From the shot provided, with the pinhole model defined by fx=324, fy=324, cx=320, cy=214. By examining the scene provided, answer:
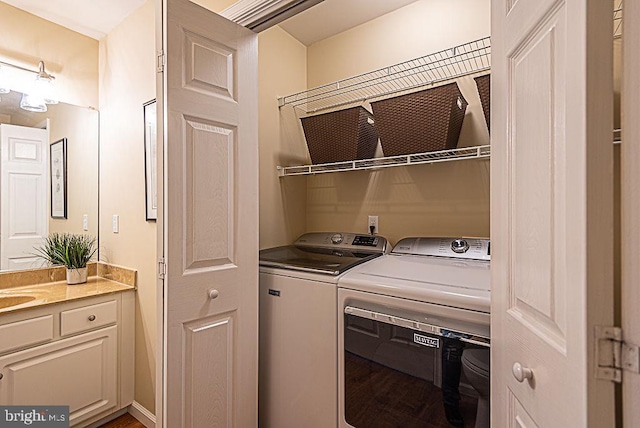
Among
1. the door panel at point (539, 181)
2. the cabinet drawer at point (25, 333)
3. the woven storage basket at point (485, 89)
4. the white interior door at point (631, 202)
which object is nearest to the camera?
the white interior door at point (631, 202)

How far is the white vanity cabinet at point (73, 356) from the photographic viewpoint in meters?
1.59

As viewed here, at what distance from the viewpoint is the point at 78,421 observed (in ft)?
5.90

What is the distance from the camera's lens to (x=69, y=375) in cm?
178

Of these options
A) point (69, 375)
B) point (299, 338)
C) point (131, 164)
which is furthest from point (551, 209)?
point (69, 375)

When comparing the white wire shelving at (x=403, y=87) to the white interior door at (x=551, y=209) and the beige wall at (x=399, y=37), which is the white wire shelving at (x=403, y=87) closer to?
the beige wall at (x=399, y=37)

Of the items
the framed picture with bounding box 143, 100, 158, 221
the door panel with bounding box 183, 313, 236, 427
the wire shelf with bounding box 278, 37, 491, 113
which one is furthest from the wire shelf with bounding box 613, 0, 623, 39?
the framed picture with bounding box 143, 100, 158, 221

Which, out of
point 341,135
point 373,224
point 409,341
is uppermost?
point 341,135

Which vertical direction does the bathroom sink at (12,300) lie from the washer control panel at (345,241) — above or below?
below

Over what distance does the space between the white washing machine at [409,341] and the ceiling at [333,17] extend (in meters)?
1.64

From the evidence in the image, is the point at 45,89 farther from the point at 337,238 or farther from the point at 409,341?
the point at 409,341

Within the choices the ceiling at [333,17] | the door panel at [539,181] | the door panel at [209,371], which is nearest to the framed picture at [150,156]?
the door panel at [209,371]

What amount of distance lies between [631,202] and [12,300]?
2.61 metres

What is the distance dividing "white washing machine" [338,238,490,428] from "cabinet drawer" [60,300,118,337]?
147cm

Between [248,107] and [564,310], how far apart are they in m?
A: 1.41
